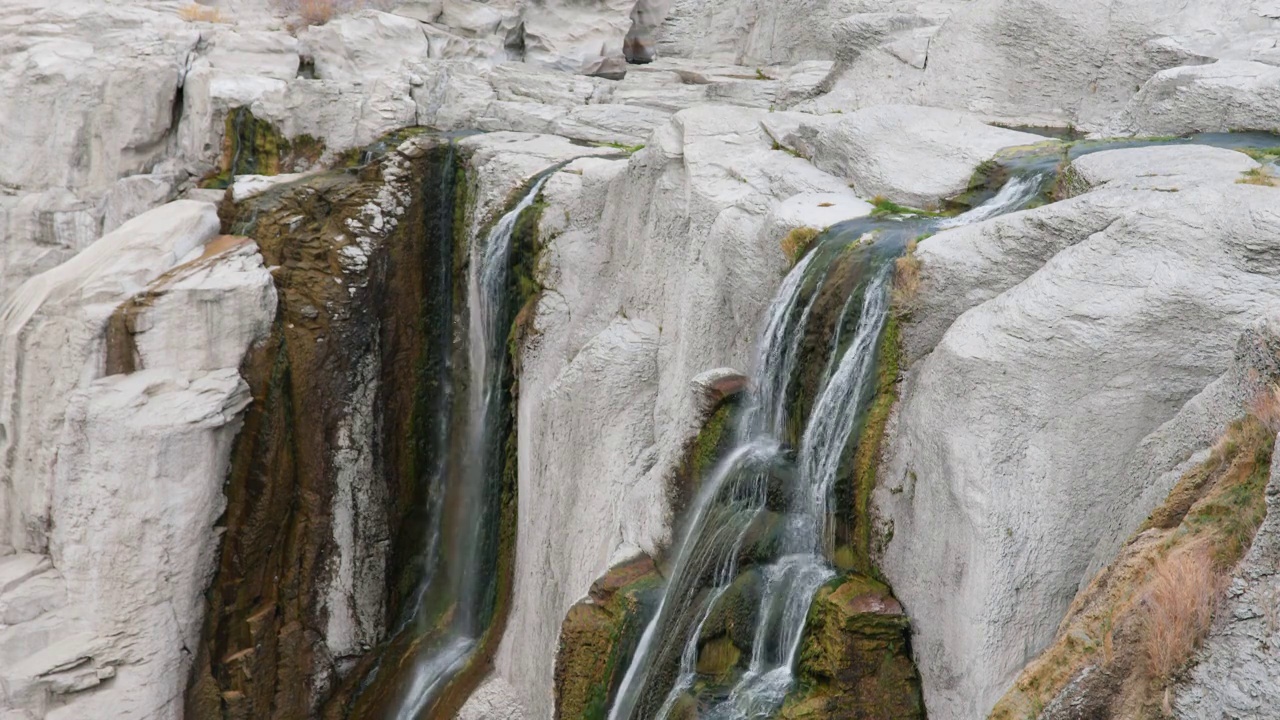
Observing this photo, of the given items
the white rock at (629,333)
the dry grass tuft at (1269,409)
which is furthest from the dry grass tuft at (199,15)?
the dry grass tuft at (1269,409)

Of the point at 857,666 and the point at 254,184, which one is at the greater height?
the point at 254,184

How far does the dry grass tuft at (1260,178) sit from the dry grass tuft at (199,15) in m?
17.1

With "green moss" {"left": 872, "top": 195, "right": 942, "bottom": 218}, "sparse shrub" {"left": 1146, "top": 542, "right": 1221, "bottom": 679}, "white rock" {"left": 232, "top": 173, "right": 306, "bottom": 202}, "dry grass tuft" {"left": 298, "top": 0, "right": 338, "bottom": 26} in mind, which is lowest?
"white rock" {"left": 232, "top": 173, "right": 306, "bottom": 202}

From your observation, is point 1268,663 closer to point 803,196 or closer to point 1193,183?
point 1193,183

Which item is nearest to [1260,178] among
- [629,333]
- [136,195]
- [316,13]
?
[629,333]

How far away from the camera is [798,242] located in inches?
401

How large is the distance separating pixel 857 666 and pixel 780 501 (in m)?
1.67

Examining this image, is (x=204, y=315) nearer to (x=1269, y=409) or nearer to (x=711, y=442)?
(x=711, y=442)

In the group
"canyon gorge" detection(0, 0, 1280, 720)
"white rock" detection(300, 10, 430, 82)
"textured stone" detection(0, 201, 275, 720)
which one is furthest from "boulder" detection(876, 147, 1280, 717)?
"white rock" detection(300, 10, 430, 82)

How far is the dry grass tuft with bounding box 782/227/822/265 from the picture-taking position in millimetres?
10125

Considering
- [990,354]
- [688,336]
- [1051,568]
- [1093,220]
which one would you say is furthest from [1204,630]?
[688,336]

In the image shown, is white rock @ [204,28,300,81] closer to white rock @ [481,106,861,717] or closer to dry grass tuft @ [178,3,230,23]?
dry grass tuft @ [178,3,230,23]

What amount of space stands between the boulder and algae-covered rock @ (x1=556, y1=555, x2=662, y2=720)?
2.69m

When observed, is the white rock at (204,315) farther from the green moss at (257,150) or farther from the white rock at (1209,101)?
the white rock at (1209,101)
